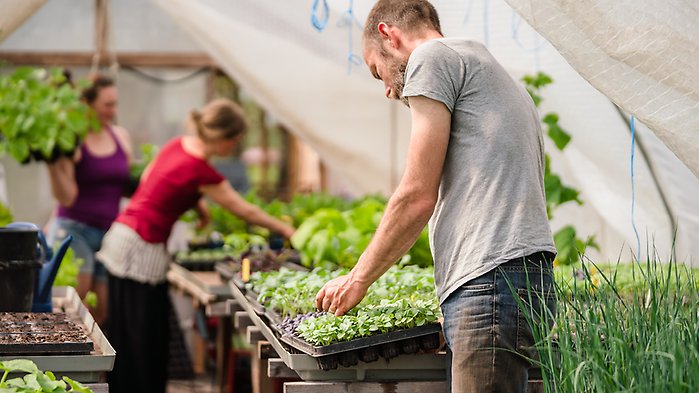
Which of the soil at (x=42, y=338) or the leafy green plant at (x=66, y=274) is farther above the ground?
the leafy green plant at (x=66, y=274)

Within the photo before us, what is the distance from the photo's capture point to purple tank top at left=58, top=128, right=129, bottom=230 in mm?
5738

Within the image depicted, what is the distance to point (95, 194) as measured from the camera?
580cm

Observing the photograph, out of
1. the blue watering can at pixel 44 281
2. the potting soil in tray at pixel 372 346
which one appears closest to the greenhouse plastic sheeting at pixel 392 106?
the potting soil in tray at pixel 372 346

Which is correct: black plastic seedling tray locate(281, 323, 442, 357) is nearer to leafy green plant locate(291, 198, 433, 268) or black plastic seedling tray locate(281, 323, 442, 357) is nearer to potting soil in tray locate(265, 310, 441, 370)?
potting soil in tray locate(265, 310, 441, 370)

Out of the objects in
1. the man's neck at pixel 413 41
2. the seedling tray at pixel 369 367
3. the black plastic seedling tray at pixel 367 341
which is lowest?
the seedling tray at pixel 369 367

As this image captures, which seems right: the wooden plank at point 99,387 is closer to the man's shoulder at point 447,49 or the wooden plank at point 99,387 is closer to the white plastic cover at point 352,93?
the man's shoulder at point 447,49

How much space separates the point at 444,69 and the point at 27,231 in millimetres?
1295

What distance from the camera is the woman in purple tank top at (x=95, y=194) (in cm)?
572

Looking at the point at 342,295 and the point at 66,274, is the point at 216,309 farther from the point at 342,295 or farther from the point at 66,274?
the point at 342,295

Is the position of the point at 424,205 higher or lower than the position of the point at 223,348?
higher

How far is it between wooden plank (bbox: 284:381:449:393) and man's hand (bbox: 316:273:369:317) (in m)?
0.18

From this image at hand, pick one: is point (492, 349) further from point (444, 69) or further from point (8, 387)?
point (8, 387)

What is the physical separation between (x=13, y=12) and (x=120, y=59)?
543 cm

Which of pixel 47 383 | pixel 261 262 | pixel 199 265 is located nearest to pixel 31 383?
pixel 47 383
